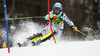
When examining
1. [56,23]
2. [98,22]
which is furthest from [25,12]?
[98,22]

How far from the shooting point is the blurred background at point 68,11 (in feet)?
34.8

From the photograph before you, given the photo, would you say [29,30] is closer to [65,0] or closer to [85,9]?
[65,0]

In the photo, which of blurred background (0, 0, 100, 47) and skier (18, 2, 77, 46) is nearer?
skier (18, 2, 77, 46)

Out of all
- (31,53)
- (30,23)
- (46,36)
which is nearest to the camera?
(31,53)

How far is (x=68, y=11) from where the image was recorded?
11609 mm

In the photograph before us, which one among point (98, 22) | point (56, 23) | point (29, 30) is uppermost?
point (56, 23)

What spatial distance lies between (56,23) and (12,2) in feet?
23.3

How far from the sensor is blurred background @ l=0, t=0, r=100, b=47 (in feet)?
34.8

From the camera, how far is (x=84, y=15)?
17000 millimetres

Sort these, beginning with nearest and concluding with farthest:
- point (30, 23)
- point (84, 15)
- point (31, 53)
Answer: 1. point (31, 53)
2. point (30, 23)
3. point (84, 15)

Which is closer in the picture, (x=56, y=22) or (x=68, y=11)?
(x=56, y=22)

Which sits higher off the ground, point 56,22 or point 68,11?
point 56,22

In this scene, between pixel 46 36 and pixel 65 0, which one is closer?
pixel 46 36

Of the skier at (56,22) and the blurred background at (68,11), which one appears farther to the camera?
the blurred background at (68,11)
